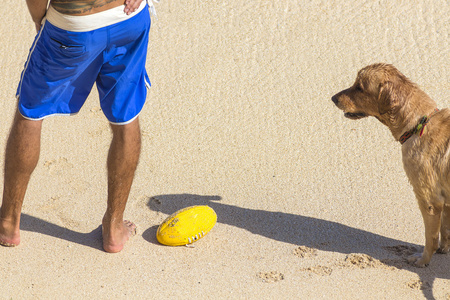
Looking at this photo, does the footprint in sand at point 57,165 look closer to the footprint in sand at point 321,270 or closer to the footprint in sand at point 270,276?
the footprint in sand at point 270,276

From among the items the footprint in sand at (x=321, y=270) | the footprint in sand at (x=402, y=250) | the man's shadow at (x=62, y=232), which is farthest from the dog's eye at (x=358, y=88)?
the man's shadow at (x=62, y=232)

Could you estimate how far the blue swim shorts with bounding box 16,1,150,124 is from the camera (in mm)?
3186

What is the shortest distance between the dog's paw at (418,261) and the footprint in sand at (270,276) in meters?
0.98

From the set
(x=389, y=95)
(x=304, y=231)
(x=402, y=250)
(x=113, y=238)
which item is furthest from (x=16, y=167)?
(x=402, y=250)

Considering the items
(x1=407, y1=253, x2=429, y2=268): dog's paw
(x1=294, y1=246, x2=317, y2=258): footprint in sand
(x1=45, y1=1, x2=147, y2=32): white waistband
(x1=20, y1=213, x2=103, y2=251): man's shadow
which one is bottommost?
(x1=20, y1=213, x2=103, y2=251): man's shadow

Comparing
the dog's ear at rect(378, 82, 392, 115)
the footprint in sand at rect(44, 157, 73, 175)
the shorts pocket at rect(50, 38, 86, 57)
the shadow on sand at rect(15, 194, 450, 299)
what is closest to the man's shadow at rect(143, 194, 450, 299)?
the shadow on sand at rect(15, 194, 450, 299)

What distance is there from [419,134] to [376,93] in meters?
0.42

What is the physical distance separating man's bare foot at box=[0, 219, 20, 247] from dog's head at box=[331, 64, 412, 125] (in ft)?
8.38

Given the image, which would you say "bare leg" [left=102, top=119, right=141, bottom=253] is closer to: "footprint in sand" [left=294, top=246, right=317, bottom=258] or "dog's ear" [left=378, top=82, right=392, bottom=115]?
"footprint in sand" [left=294, top=246, right=317, bottom=258]

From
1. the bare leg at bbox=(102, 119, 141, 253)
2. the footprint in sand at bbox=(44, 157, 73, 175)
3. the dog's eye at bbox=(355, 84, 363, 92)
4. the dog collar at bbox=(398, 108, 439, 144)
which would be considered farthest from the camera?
the footprint in sand at bbox=(44, 157, 73, 175)

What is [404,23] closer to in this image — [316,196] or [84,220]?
[316,196]

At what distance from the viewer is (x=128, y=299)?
3.58 m

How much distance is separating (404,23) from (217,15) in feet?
7.19

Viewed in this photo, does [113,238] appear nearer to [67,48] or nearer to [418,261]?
[67,48]
